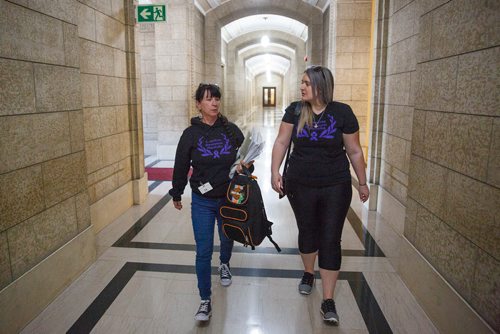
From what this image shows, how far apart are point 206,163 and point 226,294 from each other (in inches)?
44.0

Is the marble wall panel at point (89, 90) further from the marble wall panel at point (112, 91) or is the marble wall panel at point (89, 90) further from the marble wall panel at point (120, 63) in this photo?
the marble wall panel at point (120, 63)

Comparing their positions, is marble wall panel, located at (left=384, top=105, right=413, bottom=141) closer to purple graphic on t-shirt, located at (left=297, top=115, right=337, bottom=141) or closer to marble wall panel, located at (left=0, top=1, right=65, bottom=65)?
purple graphic on t-shirt, located at (left=297, top=115, right=337, bottom=141)

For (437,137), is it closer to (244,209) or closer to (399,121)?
(244,209)

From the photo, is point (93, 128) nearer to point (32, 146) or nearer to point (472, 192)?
point (32, 146)

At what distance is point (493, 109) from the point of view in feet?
6.50

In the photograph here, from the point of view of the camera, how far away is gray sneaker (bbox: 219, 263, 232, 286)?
10.4 ft

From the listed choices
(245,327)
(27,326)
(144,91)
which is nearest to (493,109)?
→ (245,327)

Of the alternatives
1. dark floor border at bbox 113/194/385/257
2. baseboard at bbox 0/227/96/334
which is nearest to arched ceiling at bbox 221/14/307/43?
dark floor border at bbox 113/194/385/257

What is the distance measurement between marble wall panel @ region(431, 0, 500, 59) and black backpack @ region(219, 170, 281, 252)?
1497 millimetres

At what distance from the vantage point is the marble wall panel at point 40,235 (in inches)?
101

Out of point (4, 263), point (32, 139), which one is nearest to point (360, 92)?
point (32, 139)

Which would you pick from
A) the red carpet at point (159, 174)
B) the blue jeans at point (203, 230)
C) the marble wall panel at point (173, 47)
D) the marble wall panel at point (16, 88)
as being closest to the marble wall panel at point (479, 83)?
the blue jeans at point (203, 230)

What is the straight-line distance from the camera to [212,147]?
Answer: 101 inches

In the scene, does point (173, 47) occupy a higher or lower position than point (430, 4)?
higher
